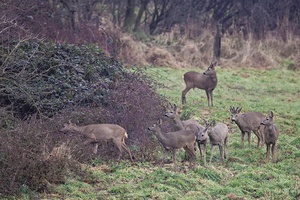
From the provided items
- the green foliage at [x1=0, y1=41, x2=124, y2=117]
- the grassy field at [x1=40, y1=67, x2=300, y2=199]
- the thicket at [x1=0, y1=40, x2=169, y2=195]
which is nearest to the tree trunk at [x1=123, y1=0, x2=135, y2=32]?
the grassy field at [x1=40, y1=67, x2=300, y2=199]

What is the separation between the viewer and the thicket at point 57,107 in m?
9.29

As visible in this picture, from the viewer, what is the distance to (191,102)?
737 inches

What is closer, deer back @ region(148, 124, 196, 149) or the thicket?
the thicket

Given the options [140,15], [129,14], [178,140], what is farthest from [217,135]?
[140,15]

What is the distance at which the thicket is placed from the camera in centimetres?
929

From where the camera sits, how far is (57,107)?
13070mm

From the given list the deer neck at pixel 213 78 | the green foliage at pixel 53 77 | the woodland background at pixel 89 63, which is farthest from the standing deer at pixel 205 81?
the green foliage at pixel 53 77

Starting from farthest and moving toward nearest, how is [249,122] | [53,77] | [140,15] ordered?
[140,15]
[249,122]
[53,77]

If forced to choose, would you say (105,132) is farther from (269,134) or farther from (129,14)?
(129,14)

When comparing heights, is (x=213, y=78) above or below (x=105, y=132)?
above

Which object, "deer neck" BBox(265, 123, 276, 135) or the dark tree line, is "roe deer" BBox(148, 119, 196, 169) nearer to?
"deer neck" BBox(265, 123, 276, 135)

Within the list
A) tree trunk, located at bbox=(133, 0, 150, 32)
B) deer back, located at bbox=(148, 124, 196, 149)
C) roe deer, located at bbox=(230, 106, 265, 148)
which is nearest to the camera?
deer back, located at bbox=(148, 124, 196, 149)

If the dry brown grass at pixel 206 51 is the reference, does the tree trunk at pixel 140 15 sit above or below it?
above

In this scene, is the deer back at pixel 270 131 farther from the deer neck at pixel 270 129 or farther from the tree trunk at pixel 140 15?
the tree trunk at pixel 140 15
